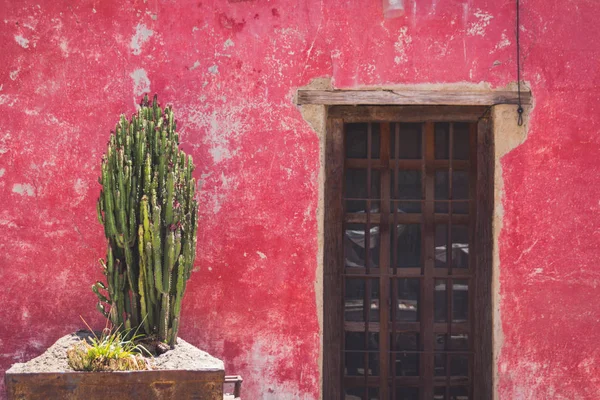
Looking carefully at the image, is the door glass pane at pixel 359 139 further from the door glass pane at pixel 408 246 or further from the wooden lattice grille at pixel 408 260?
the door glass pane at pixel 408 246

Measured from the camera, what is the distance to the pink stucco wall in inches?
213

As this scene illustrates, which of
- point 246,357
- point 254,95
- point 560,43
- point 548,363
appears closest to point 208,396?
point 246,357

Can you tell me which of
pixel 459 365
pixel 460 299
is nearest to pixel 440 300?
pixel 460 299

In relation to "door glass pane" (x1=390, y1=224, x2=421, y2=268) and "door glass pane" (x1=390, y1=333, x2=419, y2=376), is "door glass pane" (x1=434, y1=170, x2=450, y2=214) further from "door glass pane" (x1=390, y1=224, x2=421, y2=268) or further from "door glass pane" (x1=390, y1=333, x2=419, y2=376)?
"door glass pane" (x1=390, y1=333, x2=419, y2=376)

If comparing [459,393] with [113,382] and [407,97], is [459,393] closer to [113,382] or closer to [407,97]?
[407,97]

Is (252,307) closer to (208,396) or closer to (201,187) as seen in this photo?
(201,187)

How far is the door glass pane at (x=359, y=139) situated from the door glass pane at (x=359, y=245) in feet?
1.67

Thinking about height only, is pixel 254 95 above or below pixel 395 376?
above

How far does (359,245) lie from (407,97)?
1.07 m

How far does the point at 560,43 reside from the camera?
545cm

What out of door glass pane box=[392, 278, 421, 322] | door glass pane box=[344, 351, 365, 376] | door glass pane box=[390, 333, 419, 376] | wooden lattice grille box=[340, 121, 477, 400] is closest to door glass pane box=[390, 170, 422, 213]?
wooden lattice grille box=[340, 121, 477, 400]

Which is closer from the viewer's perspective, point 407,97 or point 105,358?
point 105,358

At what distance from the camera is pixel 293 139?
17.8 feet

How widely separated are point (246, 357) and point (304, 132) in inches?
61.3
